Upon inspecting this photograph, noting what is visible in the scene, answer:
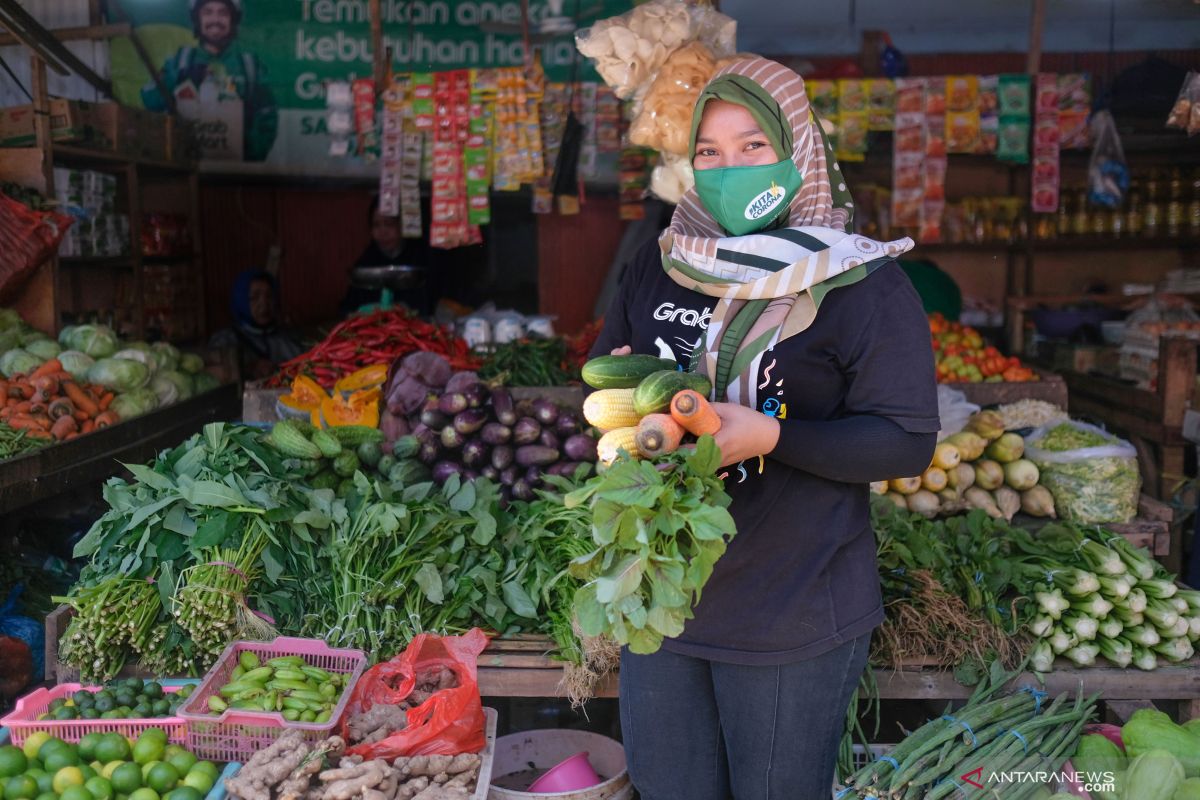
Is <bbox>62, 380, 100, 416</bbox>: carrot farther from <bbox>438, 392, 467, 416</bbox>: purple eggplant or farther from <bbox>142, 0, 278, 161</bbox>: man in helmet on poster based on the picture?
<bbox>142, 0, 278, 161</bbox>: man in helmet on poster

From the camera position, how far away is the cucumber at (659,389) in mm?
1724

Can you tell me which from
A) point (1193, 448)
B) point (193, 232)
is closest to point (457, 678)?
point (1193, 448)

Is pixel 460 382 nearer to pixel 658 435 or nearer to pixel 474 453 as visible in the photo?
pixel 474 453

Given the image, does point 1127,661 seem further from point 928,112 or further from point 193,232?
point 193,232

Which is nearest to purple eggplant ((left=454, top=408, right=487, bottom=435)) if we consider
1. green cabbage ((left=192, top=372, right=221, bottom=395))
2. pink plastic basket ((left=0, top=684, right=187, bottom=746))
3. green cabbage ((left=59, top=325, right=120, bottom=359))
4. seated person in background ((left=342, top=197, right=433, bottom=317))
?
pink plastic basket ((left=0, top=684, right=187, bottom=746))

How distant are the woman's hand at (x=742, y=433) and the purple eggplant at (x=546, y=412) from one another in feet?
6.69

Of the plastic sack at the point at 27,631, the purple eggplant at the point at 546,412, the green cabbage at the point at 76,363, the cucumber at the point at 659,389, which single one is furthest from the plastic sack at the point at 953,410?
the green cabbage at the point at 76,363

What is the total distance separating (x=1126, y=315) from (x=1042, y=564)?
454 centimetres

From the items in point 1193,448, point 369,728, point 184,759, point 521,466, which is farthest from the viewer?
point 1193,448

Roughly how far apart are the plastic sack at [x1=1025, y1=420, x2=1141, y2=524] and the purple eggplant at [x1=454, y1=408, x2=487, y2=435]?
2.27 metres

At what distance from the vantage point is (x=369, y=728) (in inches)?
99.0

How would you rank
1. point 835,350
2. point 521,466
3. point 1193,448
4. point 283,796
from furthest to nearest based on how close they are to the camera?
point 1193,448
point 521,466
point 283,796
point 835,350

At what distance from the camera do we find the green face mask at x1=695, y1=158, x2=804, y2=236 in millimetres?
1988

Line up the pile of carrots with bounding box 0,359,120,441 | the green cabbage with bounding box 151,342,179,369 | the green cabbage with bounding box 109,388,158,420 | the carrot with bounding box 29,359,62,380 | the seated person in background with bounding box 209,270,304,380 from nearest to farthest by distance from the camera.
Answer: the pile of carrots with bounding box 0,359,120,441 < the carrot with bounding box 29,359,62,380 < the green cabbage with bounding box 109,388,158,420 < the green cabbage with bounding box 151,342,179,369 < the seated person in background with bounding box 209,270,304,380
